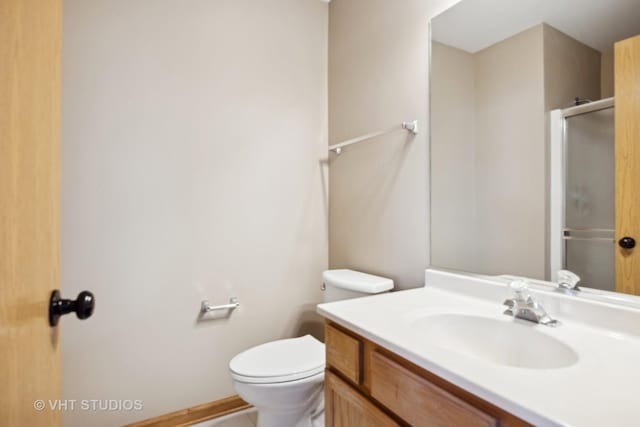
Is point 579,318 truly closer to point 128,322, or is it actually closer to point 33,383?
point 33,383

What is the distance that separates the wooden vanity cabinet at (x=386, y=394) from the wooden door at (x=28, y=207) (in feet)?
2.22

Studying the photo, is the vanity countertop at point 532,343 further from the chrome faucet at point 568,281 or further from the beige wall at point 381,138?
the beige wall at point 381,138

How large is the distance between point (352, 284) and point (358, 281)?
0.12 feet

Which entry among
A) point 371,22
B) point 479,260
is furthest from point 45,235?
point 371,22

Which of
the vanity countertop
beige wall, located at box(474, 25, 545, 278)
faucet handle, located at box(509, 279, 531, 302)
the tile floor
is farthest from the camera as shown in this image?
the tile floor

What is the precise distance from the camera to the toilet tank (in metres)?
1.49

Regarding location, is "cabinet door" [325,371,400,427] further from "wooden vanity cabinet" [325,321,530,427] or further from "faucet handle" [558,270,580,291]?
"faucet handle" [558,270,580,291]

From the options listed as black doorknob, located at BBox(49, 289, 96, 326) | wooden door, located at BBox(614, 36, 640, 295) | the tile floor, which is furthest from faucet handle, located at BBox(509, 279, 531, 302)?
the tile floor

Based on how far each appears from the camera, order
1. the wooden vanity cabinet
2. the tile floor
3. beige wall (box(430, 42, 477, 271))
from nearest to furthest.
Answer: the wooden vanity cabinet, beige wall (box(430, 42, 477, 271)), the tile floor

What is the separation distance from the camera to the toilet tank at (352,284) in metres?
1.49

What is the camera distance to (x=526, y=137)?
1.07 metres

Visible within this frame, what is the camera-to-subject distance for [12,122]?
16.6 inches

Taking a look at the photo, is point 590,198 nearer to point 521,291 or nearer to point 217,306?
point 521,291

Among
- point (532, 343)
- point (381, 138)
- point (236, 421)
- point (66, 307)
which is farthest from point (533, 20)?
point (236, 421)
